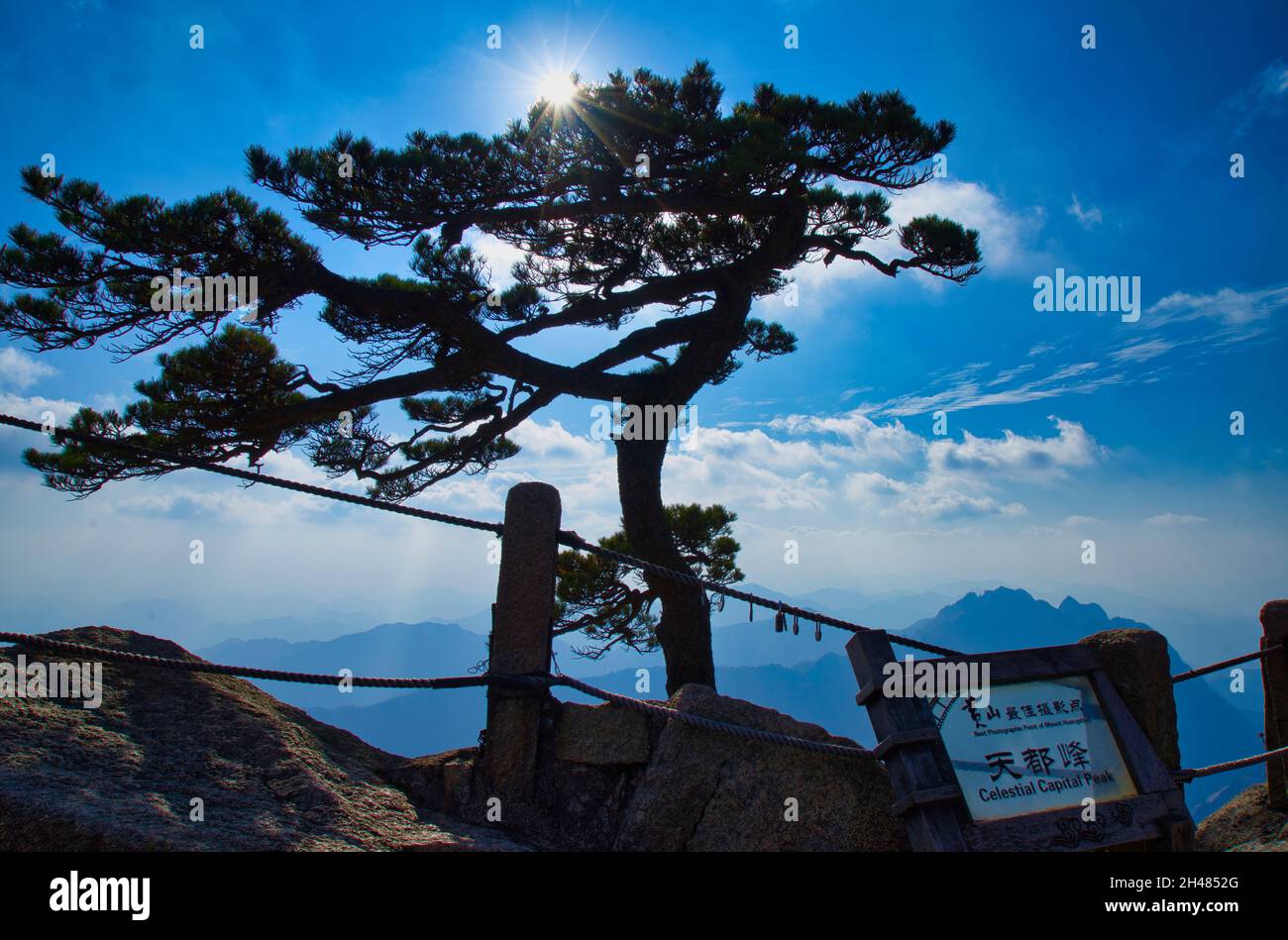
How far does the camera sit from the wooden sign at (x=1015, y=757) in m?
2.83

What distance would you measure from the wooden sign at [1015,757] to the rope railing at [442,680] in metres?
0.30

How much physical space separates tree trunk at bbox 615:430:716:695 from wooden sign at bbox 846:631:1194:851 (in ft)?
10.1

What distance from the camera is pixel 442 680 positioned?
3195mm

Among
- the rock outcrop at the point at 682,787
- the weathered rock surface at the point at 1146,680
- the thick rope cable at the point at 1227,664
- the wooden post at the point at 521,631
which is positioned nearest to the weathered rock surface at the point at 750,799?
the rock outcrop at the point at 682,787

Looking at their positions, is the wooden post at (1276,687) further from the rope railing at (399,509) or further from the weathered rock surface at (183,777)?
the weathered rock surface at (183,777)

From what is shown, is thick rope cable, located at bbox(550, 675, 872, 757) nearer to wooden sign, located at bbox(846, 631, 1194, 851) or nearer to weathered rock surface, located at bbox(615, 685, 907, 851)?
weathered rock surface, located at bbox(615, 685, 907, 851)

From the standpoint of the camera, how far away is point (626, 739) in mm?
3301

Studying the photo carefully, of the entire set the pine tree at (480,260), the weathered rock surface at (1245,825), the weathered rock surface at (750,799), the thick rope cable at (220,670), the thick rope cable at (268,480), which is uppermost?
the pine tree at (480,260)

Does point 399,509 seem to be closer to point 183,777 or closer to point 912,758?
point 183,777

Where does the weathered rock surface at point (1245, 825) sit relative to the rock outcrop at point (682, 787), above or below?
below

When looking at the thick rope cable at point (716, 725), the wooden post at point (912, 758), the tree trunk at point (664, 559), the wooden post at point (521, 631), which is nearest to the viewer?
the wooden post at point (912, 758)

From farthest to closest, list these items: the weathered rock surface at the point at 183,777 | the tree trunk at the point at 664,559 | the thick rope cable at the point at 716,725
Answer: the tree trunk at the point at 664,559
the thick rope cable at the point at 716,725
the weathered rock surface at the point at 183,777
